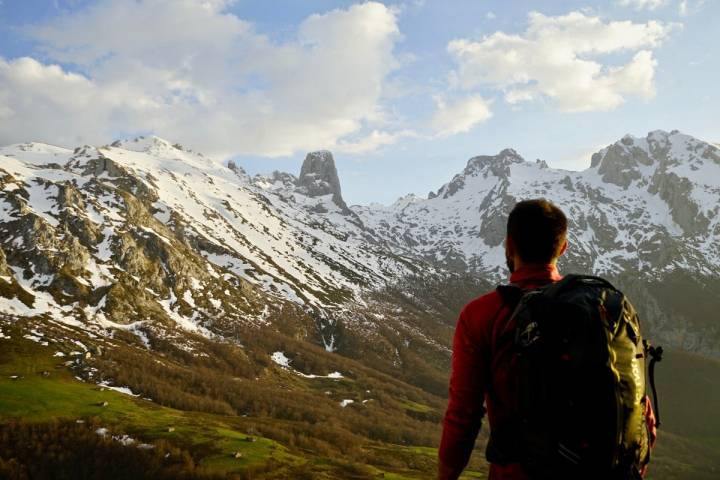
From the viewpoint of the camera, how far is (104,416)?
107125mm

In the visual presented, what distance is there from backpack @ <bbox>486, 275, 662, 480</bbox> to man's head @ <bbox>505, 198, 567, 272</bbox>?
2.77 ft

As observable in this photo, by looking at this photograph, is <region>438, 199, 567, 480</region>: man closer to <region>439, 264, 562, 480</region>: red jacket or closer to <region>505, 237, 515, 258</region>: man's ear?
<region>439, 264, 562, 480</region>: red jacket

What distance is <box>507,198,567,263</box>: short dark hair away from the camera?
591 cm

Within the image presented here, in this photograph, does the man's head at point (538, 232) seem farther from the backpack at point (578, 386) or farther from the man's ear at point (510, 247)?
the backpack at point (578, 386)

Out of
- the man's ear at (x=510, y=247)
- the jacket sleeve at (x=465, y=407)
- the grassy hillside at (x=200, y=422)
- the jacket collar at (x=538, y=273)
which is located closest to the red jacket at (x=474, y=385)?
the jacket sleeve at (x=465, y=407)

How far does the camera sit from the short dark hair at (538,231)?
5910 millimetres

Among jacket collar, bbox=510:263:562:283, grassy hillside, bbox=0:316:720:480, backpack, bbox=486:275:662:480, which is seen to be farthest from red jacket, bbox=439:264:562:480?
grassy hillside, bbox=0:316:720:480

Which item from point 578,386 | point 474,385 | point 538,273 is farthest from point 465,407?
point 538,273

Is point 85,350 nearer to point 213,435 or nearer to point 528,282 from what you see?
point 213,435

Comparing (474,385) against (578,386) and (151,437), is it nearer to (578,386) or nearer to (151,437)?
(578,386)

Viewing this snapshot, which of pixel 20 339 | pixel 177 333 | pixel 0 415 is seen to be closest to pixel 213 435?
pixel 0 415

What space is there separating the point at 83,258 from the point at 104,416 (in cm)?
10829

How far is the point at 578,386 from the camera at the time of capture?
474cm

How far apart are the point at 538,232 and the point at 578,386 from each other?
1.85 meters
